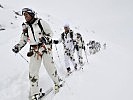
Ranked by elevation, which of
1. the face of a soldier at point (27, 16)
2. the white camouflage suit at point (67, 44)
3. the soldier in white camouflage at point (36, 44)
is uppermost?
the face of a soldier at point (27, 16)

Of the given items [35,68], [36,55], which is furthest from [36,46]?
[35,68]

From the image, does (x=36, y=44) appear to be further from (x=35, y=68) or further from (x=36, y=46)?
(x=35, y=68)

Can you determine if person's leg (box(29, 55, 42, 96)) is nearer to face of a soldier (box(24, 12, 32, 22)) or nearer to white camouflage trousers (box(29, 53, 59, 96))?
white camouflage trousers (box(29, 53, 59, 96))

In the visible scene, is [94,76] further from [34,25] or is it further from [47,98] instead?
[34,25]

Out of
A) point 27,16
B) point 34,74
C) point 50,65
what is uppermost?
point 27,16

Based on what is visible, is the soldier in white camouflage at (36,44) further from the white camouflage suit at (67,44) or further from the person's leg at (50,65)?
the white camouflage suit at (67,44)

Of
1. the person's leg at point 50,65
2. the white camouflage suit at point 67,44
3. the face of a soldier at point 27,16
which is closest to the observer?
the face of a soldier at point 27,16

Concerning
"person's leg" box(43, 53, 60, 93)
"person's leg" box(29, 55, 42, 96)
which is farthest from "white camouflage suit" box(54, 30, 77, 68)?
"person's leg" box(29, 55, 42, 96)

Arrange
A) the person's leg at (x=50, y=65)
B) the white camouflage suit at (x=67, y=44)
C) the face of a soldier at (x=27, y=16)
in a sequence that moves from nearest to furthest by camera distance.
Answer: the face of a soldier at (x=27, y=16) < the person's leg at (x=50, y=65) < the white camouflage suit at (x=67, y=44)

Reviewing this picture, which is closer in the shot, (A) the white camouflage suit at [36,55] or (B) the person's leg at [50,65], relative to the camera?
(A) the white camouflage suit at [36,55]

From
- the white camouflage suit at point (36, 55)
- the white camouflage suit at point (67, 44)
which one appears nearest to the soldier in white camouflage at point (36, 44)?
the white camouflage suit at point (36, 55)

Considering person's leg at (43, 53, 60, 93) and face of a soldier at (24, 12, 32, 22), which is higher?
face of a soldier at (24, 12, 32, 22)

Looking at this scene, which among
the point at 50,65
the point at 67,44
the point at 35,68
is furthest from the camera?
the point at 67,44

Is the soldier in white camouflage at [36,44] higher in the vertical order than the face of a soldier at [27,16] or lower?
lower
